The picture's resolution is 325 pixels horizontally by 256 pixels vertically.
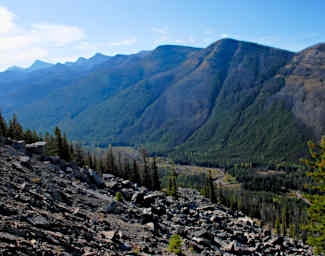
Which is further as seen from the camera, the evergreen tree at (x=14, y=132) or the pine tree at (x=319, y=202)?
the evergreen tree at (x=14, y=132)

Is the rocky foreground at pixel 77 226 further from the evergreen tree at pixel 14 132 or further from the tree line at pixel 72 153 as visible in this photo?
the evergreen tree at pixel 14 132

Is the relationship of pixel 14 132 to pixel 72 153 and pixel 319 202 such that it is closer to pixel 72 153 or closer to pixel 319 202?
pixel 72 153

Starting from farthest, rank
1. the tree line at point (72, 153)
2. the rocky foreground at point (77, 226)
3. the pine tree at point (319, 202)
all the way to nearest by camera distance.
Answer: the tree line at point (72, 153), the pine tree at point (319, 202), the rocky foreground at point (77, 226)

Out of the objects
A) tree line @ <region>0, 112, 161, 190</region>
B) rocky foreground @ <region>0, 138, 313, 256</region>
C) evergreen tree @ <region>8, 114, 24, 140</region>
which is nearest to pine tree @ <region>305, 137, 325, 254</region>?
rocky foreground @ <region>0, 138, 313, 256</region>

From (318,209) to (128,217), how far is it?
66.9ft

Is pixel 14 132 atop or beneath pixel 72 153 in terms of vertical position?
atop

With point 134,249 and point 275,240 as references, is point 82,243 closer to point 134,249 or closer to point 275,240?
point 134,249

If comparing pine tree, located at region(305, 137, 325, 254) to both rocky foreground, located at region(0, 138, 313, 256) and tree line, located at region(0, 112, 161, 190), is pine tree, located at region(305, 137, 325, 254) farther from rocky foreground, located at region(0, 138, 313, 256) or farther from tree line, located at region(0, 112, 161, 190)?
tree line, located at region(0, 112, 161, 190)

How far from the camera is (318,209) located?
84.5 feet

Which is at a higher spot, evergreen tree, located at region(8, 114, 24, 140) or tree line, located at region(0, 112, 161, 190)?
evergreen tree, located at region(8, 114, 24, 140)

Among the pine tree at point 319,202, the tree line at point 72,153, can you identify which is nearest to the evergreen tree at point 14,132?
the tree line at point 72,153

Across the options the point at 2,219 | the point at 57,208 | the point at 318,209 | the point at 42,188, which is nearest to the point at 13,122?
the point at 42,188

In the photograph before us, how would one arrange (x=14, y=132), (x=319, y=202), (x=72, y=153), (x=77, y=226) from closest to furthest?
(x=77, y=226)
(x=319, y=202)
(x=14, y=132)
(x=72, y=153)

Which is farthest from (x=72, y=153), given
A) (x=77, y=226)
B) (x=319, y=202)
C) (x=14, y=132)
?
(x=319, y=202)
